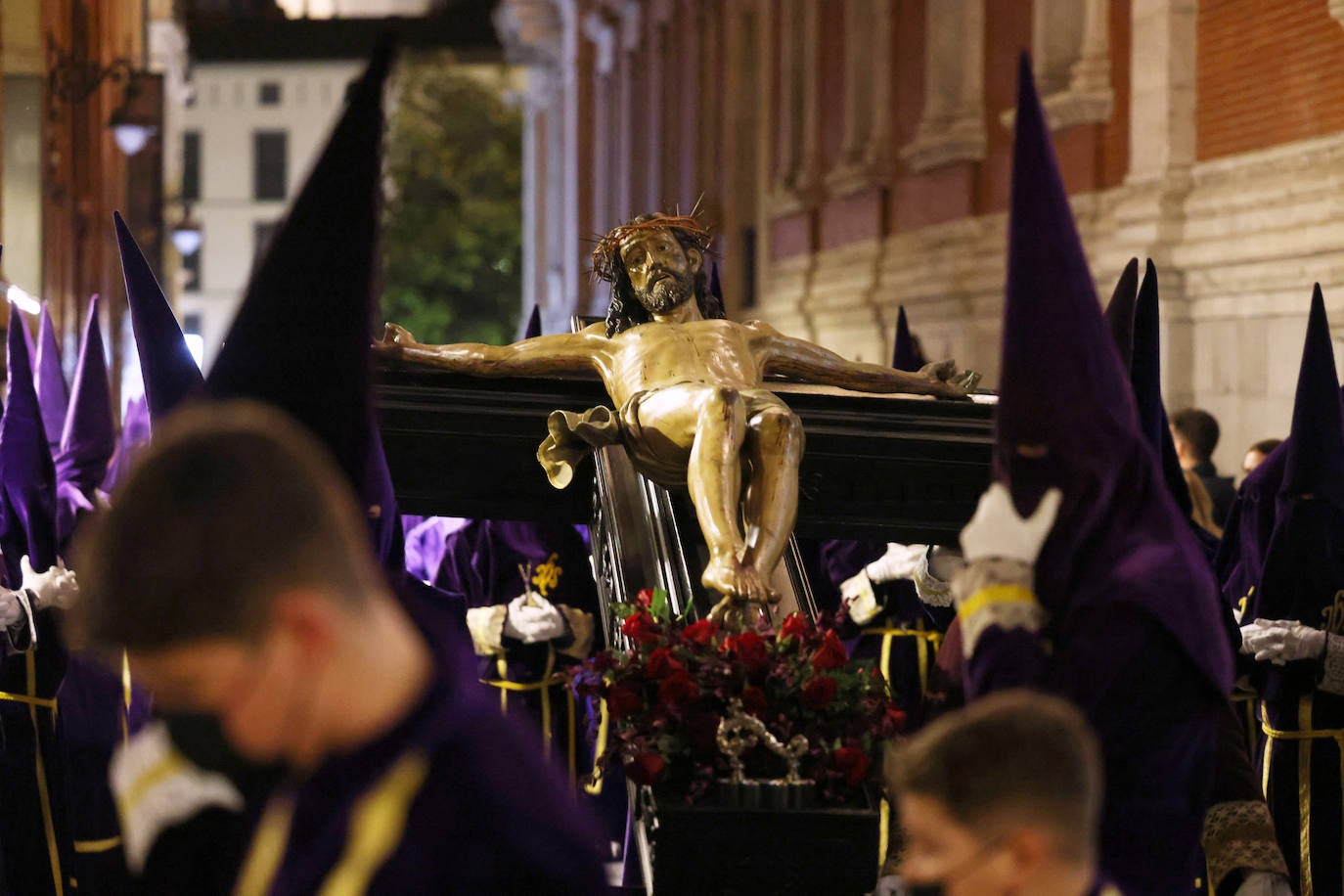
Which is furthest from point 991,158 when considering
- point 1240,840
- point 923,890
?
point 923,890

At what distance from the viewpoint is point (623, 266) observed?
7008 millimetres

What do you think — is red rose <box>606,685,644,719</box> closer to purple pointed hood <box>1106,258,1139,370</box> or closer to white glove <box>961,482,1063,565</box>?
white glove <box>961,482,1063,565</box>

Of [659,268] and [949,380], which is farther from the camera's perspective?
[949,380]

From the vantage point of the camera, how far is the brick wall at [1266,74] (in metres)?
10.8

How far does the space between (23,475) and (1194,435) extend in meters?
5.19

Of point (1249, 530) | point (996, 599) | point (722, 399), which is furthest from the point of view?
point (1249, 530)

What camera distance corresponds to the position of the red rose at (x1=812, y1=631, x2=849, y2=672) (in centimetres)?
494

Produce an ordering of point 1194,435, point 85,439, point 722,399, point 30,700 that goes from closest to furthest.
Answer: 1. point 722,399
2. point 30,700
3. point 85,439
4. point 1194,435

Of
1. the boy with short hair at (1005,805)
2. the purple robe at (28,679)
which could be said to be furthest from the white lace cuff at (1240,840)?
the purple robe at (28,679)

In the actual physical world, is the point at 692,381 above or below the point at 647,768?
above

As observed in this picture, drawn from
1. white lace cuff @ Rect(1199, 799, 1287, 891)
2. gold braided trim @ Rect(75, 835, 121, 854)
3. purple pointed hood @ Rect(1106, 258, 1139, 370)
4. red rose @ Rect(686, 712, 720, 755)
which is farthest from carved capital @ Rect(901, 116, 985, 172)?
red rose @ Rect(686, 712, 720, 755)

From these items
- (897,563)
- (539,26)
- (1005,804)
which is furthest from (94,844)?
(539,26)

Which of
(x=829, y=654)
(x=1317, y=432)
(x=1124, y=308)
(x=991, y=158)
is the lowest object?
(x=829, y=654)

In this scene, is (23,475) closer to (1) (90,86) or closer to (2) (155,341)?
(2) (155,341)
